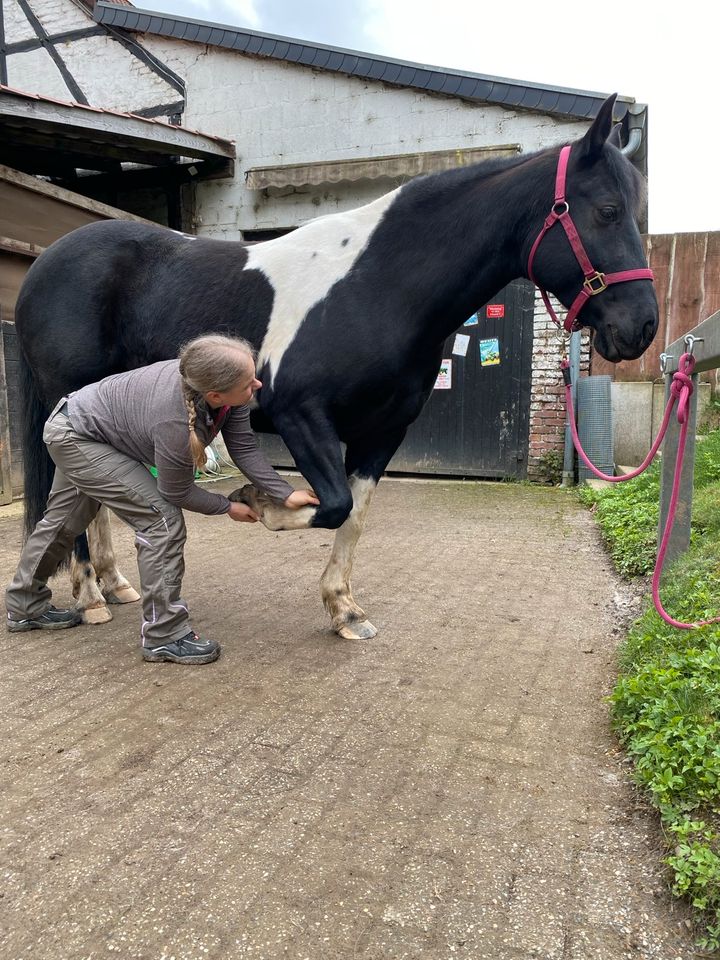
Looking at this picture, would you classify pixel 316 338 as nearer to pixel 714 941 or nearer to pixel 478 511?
pixel 714 941

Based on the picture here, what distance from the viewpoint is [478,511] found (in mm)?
6555

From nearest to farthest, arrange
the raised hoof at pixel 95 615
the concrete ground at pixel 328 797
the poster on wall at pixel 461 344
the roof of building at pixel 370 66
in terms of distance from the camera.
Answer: the concrete ground at pixel 328 797 → the raised hoof at pixel 95 615 → the roof of building at pixel 370 66 → the poster on wall at pixel 461 344

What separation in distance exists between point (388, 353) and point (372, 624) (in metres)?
1.34

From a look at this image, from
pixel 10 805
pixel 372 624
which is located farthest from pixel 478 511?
pixel 10 805

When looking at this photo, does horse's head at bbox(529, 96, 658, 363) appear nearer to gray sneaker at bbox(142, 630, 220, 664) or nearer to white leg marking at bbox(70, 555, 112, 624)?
gray sneaker at bbox(142, 630, 220, 664)

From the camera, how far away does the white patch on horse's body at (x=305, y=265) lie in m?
2.83

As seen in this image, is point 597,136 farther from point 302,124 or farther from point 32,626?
point 302,124

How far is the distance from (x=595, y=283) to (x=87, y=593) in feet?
8.83

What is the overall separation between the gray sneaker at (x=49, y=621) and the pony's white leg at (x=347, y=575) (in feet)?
4.01

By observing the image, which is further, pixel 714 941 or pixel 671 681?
pixel 671 681

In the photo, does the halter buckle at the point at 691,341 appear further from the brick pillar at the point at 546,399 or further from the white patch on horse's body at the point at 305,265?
the brick pillar at the point at 546,399

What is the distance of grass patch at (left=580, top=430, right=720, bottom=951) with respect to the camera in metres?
1.46

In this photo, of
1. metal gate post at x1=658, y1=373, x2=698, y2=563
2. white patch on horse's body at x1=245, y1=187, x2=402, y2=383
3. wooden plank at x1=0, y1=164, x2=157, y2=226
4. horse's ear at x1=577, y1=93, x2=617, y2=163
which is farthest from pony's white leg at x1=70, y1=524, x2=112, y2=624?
wooden plank at x1=0, y1=164, x2=157, y2=226

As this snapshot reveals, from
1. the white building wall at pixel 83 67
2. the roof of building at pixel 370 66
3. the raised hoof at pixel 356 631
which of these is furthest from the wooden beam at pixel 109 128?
the raised hoof at pixel 356 631
